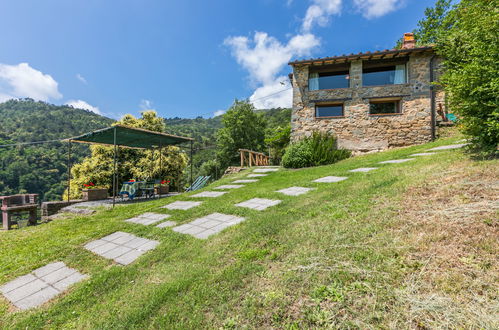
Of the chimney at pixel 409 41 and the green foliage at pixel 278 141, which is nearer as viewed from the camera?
the chimney at pixel 409 41

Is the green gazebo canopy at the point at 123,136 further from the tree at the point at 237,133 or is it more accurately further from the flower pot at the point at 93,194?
the tree at the point at 237,133

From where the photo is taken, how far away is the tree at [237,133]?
953 inches

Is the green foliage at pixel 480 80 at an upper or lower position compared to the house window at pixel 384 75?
lower

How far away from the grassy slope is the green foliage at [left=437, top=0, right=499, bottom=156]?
807 mm

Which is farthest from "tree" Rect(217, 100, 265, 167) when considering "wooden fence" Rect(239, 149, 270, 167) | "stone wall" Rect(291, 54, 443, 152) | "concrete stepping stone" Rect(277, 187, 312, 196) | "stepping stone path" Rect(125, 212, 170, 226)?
"stepping stone path" Rect(125, 212, 170, 226)

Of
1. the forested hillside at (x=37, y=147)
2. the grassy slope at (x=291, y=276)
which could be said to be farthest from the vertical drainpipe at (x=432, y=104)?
→ the forested hillside at (x=37, y=147)

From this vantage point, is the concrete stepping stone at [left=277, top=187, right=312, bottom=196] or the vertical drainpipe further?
the vertical drainpipe

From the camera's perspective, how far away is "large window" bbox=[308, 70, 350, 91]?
35.8ft

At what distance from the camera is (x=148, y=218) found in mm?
4188

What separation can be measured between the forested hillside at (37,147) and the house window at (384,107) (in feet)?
58.9

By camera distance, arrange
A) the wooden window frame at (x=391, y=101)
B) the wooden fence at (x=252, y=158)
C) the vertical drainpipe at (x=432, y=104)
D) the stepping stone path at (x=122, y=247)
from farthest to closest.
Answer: the wooden fence at (x=252, y=158) < the wooden window frame at (x=391, y=101) < the vertical drainpipe at (x=432, y=104) < the stepping stone path at (x=122, y=247)

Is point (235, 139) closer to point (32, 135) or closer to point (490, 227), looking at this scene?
point (490, 227)

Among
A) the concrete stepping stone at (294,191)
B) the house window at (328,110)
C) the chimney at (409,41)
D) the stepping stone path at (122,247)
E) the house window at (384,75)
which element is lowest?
the stepping stone path at (122,247)

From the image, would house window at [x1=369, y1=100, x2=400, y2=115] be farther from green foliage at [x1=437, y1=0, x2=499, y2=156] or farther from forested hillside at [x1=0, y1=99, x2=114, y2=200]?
forested hillside at [x1=0, y1=99, x2=114, y2=200]
